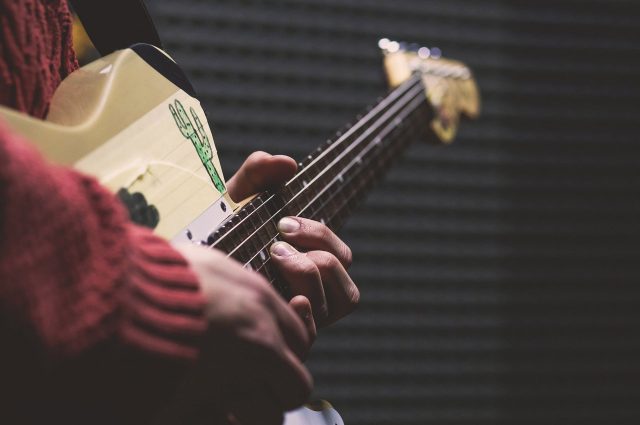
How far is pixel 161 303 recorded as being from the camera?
0.44 metres

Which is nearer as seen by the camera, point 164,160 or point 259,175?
point 164,160

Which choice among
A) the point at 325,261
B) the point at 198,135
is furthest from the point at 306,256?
the point at 198,135

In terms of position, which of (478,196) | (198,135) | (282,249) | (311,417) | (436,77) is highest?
(198,135)

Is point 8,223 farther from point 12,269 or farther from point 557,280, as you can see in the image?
point 557,280

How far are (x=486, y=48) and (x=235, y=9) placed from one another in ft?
3.21

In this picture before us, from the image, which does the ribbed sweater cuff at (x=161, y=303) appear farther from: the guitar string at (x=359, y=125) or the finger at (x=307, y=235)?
the finger at (x=307, y=235)

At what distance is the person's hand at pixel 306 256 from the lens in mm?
749

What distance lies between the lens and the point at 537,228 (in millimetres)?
2648

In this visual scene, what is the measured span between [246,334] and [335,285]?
340 millimetres

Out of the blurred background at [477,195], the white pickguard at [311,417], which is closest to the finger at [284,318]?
the white pickguard at [311,417]

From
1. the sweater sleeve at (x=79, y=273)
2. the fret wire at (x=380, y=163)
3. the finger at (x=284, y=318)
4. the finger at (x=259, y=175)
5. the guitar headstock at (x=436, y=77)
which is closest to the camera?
the sweater sleeve at (x=79, y=273)

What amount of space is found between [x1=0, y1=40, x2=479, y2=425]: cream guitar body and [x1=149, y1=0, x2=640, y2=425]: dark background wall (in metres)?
1.41

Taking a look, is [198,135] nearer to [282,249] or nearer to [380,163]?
[282,249]

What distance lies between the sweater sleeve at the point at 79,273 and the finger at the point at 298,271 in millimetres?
284
